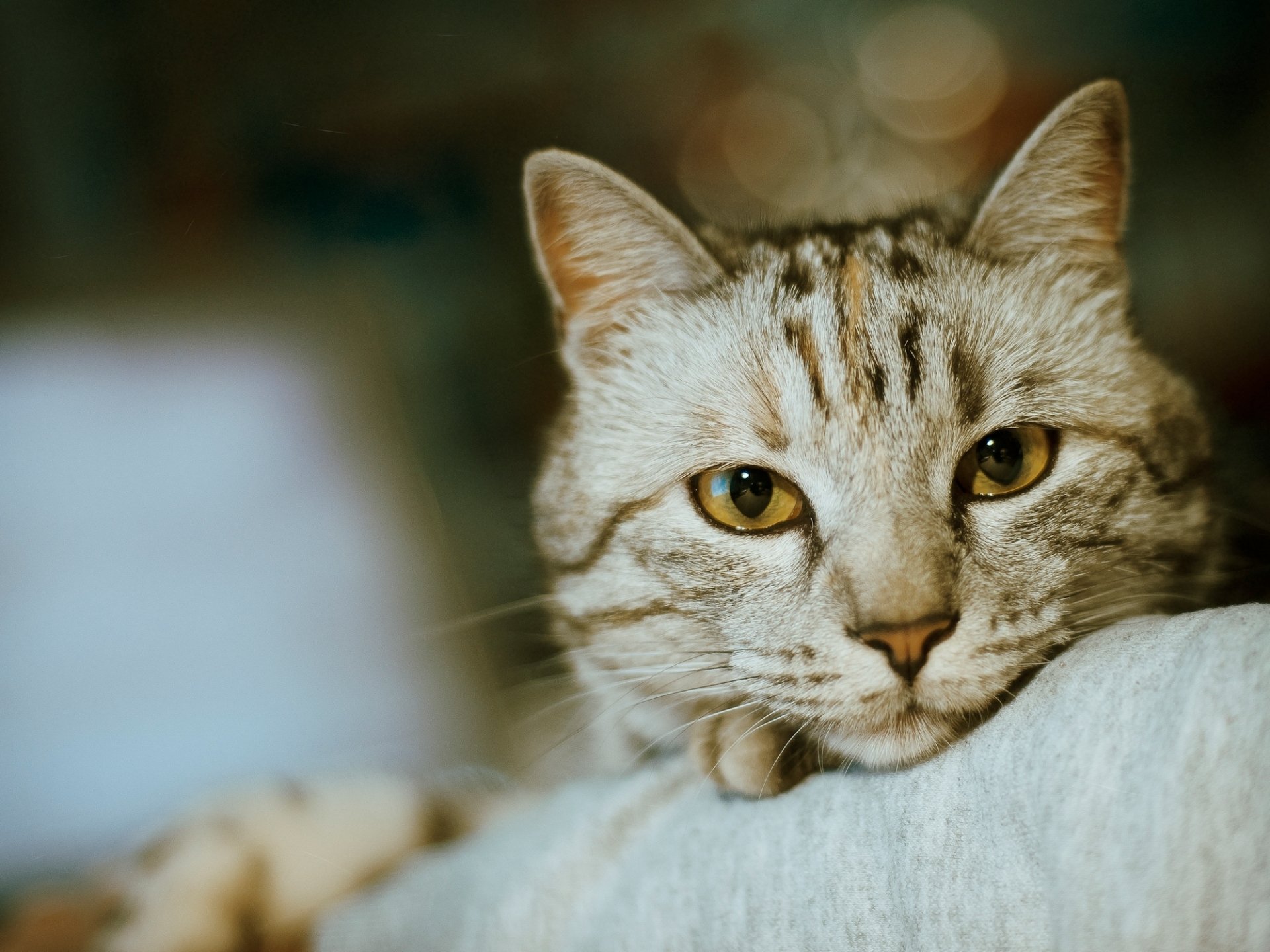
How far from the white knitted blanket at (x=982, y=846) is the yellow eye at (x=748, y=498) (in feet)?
0.57

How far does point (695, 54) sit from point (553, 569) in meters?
0.56

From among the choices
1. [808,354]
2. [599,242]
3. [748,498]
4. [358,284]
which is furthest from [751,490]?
[358,284]

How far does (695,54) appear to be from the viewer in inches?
33.4

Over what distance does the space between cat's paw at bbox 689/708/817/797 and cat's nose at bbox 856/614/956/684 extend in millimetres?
97

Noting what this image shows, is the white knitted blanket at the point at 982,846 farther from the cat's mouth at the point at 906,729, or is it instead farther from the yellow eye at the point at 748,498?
the yellow eye at the point at 748,498

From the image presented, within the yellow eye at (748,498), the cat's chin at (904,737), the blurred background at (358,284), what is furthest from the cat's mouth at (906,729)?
the blurred background at (358,284)

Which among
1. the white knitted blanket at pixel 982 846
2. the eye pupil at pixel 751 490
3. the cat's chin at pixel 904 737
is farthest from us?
the eye pupil at pixel 751 490

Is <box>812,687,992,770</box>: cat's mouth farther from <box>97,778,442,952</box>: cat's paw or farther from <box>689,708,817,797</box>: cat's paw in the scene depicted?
<box>97,778,442,952</box>: cat's paw

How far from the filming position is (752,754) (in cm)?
53

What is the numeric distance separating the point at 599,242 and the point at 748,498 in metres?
0.24

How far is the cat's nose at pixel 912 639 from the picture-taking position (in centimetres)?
48

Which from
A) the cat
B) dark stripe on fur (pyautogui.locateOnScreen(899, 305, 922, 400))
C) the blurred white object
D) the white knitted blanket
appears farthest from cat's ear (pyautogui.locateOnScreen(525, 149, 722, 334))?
the white knitted blanket

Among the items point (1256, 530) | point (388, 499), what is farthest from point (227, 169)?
point (1256, 530)

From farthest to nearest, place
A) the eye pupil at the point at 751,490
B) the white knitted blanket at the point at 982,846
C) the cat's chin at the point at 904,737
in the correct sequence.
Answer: the eye pupil at the point at 751,490, the cat's chin at the point at 904,737, the white knitted blanket at the point at 982,846
